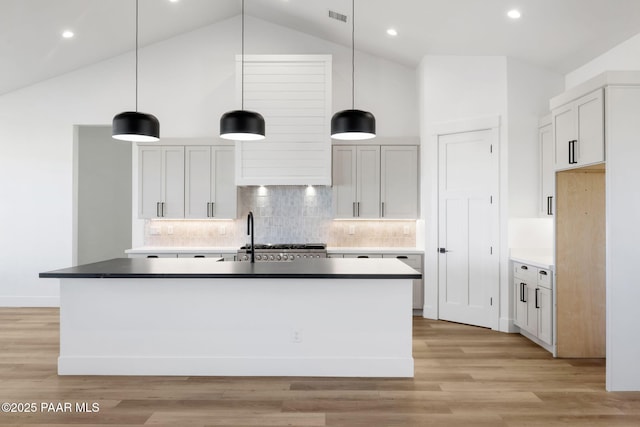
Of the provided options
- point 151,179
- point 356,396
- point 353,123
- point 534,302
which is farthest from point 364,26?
point 356,396

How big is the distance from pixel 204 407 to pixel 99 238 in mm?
6281

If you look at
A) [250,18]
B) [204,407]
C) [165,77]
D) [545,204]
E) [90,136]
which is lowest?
[204,407]

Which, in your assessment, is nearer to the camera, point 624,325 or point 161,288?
point 624,325

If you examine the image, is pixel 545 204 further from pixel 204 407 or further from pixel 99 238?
pixel 99 238

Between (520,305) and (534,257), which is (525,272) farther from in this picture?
(520,305)


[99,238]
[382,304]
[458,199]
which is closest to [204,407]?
[382,304]

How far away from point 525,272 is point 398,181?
2.08 m

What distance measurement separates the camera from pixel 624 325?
3525 millimetres

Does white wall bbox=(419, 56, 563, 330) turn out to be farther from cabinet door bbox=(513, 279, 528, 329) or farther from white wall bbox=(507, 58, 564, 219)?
cabinet door bbox=(513, 279, 528, 329)

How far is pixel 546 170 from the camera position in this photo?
207 inches

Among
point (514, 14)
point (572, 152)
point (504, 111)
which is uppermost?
point (514, 14)

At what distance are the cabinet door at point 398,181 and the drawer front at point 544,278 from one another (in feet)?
6.65

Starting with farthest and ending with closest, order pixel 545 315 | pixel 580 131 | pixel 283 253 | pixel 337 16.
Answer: pixel 283 253 → pixel 337 16 → pixel 545 315 → pixel 580 131

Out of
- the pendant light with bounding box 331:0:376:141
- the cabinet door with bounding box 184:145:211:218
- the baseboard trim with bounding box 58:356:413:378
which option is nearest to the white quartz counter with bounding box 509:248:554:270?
the baseboard trim with bounding box 58:356:413:378
